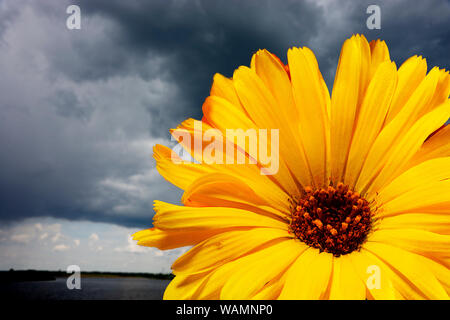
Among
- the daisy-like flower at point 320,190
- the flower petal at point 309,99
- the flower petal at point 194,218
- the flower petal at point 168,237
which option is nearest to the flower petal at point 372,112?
the daisy-like flower at point 320,190

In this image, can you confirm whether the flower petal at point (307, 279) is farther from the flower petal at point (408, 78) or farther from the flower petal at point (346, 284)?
the flower petal at point (408, 78)

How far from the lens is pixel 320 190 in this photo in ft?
6.18

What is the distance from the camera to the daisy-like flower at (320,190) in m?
1.05

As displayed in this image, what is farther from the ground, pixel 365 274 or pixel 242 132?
pixel 242 132

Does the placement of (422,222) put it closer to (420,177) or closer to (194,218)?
(420,177)

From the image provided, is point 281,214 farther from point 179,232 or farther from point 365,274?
point 179,232

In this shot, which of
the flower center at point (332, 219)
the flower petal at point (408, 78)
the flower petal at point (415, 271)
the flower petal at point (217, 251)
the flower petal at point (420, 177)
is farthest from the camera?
the flower center at point (332, 219)

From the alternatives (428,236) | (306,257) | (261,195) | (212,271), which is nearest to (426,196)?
(428,236)

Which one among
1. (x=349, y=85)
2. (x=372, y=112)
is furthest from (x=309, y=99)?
(x=372, y=112)

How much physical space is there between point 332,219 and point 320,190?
177 millimetres

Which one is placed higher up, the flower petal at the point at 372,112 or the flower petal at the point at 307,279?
the flower petal at the point at 372,112

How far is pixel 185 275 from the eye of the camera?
105cm
